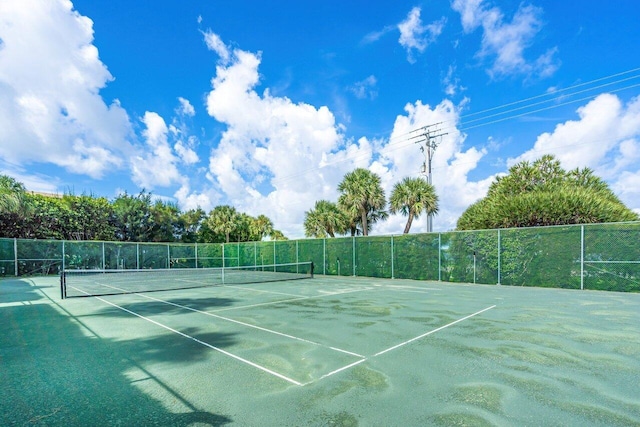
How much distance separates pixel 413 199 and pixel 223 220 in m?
25.5

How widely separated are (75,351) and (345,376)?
15.9 feet

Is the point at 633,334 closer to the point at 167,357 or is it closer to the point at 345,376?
the point at 345,376

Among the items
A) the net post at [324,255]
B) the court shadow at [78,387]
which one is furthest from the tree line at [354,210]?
the court shadow at [78,387]

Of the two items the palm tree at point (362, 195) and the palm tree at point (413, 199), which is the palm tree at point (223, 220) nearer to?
the palm tree at point (362, 195)

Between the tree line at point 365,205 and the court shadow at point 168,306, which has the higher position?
the tree line at point 365,205

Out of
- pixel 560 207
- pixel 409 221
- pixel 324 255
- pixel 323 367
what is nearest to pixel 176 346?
pixel 323 367

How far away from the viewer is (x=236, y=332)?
22.4 feet

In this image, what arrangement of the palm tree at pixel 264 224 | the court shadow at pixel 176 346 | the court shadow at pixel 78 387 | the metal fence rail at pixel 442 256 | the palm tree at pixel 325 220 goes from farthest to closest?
the palm tree at pixel 264 224, the palm tree at pixel 325 220, the metal fence rail at pixel 442 256, the court shadow at pixel 176 346, the court shadow at pixel 78 387

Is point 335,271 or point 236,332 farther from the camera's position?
point 335,271

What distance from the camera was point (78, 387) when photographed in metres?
4.19

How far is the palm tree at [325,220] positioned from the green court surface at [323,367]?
23477 millimetres

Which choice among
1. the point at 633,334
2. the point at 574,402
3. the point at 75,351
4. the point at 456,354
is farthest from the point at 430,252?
the point at 75,351

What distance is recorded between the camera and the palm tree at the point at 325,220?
3266 centimetres

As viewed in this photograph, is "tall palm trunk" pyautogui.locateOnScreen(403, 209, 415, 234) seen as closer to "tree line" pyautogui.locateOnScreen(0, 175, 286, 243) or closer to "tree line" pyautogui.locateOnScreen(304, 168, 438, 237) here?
"tree line" pyautogui.locateOnScreen(304, 168, 438, 237)
